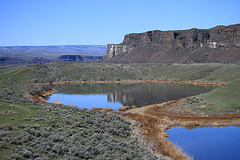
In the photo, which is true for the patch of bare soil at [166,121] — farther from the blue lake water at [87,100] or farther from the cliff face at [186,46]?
the cliff face at [186,46]

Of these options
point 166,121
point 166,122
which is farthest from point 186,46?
point 166,122

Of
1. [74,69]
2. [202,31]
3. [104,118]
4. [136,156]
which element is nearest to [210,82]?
[74,69]

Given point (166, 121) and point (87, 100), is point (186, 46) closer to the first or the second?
point (87, 100)

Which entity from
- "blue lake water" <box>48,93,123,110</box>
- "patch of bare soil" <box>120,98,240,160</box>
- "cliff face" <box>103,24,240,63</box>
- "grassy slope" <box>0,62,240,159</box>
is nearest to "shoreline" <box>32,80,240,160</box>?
"patch of bare soil" <box>120,98,240,160</box>

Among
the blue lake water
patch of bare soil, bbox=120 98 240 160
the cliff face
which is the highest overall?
the cliff face

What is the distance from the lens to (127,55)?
187000 mm

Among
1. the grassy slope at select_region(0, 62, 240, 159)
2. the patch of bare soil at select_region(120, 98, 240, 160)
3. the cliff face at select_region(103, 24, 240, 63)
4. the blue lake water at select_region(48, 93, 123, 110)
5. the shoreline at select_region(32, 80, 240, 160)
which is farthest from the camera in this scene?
the cliff face at select_region(103, 24, 240, 63)

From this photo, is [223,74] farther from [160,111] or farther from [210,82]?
[160,111]

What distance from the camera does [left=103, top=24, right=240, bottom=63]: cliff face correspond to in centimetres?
13812

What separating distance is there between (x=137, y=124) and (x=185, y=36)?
141117 mm

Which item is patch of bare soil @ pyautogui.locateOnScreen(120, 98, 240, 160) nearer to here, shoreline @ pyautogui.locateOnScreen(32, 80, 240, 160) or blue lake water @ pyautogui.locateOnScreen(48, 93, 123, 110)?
shoreline @ pyautogui.locateOnScreen(32, 80, 240, 160)

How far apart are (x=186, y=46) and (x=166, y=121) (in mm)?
127594

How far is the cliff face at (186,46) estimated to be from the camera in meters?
138

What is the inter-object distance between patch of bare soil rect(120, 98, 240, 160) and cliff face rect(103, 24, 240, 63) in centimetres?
9855
